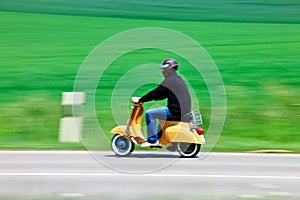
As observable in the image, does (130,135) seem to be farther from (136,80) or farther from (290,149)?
(136,80)

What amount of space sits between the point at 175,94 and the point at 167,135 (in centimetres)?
70

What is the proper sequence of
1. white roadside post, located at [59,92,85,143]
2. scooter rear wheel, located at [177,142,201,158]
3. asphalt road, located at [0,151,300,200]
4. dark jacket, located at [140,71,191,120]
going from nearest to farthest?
asphalt road, located at [0,151,300,200] → dark jacket, located at [140,71,191,120] → scooter rear wheel, located at [177,142,201,158] → white roadside post, located at [59,92,85,143]

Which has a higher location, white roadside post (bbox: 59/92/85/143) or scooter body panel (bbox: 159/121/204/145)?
white roadside post (bbox: 59/92/85/143)

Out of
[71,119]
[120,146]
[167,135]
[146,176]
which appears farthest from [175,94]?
[71,119]

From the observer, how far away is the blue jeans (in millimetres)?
11992

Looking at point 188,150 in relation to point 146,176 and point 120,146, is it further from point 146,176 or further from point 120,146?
point 146,176

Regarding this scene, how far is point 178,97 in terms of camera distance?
11.9 meters

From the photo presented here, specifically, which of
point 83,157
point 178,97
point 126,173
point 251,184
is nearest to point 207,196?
point 251,184

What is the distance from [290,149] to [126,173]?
4.66 meters

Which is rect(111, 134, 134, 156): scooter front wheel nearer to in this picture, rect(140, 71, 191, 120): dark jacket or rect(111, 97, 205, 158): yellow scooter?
rect(111, 97, 205, 158): yellow scooter

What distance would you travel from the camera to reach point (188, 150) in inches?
488

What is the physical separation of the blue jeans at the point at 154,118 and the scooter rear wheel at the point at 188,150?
17.6 inches

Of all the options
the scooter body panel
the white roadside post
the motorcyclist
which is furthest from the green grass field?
the motorcyclist

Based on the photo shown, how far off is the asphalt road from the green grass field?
1747 millimetres
